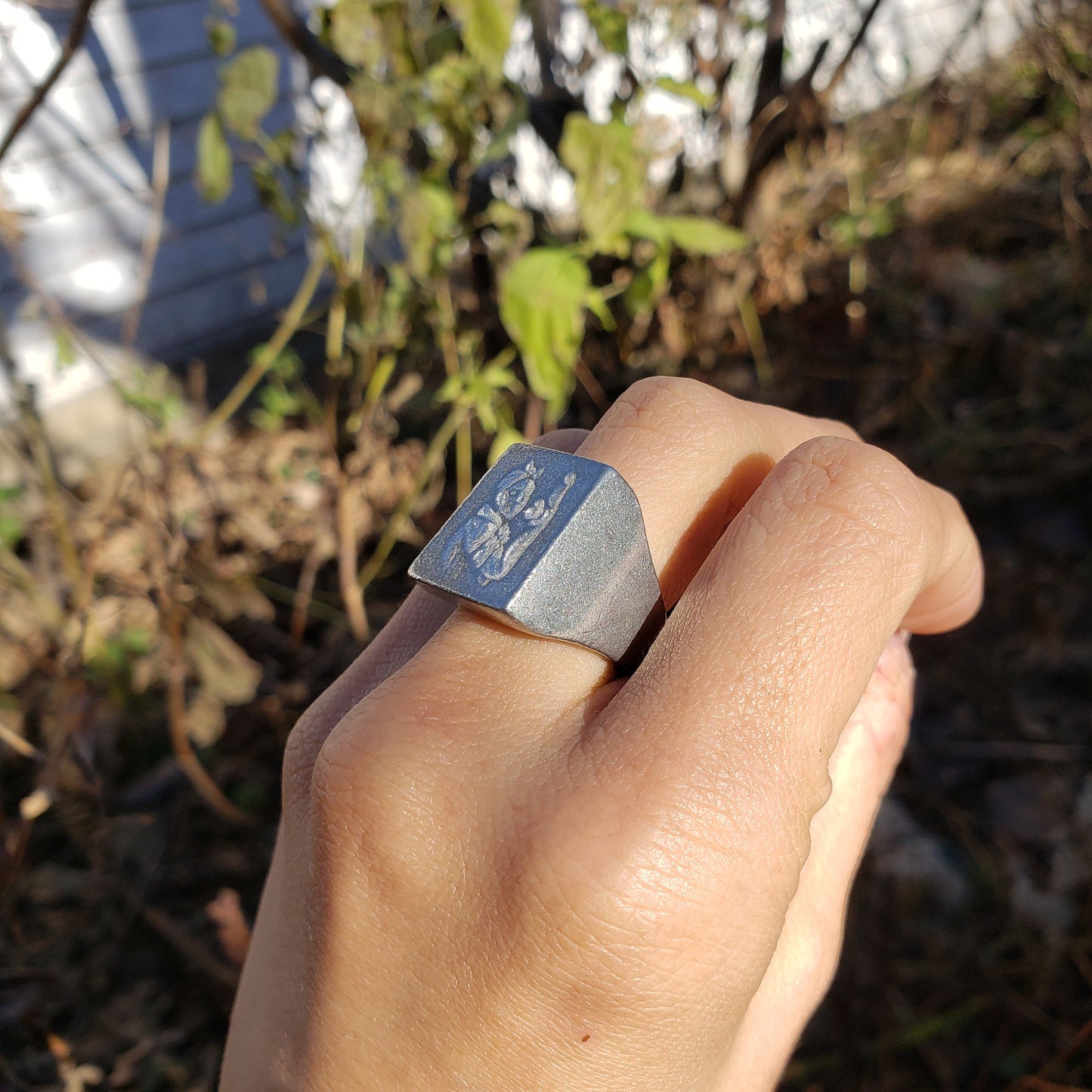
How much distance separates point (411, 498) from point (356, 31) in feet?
2.91

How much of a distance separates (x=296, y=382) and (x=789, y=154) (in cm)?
173

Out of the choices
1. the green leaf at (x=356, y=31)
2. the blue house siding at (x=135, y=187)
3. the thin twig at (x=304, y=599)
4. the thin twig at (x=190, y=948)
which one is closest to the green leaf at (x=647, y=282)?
the green leaf at (x=356, y=31)

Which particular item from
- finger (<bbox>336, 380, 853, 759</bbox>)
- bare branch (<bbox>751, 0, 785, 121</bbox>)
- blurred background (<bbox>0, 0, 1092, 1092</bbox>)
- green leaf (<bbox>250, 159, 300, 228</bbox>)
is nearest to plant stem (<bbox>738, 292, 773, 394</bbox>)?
blurred background (<bbox>0, 0, 1092, 1092</bbox>)

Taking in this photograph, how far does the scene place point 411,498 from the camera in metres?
1.81

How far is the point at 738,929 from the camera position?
0.65m

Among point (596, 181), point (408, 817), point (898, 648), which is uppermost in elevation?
point (596, 181)

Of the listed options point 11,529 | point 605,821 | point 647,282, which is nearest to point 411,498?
point 647,282

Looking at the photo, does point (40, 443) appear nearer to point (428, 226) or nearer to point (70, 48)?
point (70, 48)

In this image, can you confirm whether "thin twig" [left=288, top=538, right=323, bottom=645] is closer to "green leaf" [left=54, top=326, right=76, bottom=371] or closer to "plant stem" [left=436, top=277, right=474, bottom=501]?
"plant stem" [left=436, top=277, right=474, bottom=501]

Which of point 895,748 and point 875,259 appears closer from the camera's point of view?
point 895,748

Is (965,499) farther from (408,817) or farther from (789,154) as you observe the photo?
(408,817)

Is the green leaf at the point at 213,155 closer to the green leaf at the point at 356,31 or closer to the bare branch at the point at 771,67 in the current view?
the green leaf at the point at 356,31

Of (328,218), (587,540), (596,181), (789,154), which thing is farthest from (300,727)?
(328,218)

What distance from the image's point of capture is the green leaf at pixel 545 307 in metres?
1.25
